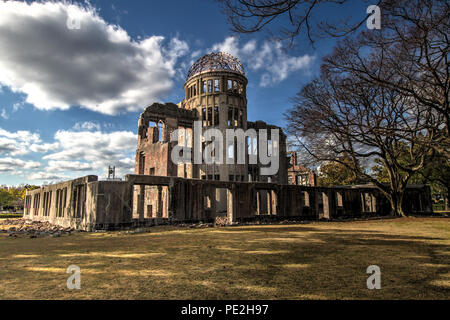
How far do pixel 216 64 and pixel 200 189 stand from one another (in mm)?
21811

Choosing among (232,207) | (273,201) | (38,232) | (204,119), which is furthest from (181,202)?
(204,119)

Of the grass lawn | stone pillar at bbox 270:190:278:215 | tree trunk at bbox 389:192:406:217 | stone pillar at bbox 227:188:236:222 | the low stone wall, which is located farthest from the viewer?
tree trunk at bbox 389:192:406:217

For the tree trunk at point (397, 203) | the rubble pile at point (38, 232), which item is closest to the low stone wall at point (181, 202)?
the rubble pile at point (38, 232)

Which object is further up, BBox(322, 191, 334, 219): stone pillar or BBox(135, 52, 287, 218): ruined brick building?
BBox(135, 52, 287, 218): ruined brick building

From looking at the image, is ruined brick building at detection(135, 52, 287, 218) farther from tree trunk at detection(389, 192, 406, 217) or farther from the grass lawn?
the grass lawn

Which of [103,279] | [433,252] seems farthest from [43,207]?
[433,252]

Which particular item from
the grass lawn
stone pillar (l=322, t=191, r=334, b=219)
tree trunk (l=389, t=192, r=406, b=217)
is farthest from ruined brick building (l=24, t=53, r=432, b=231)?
the grass lawn

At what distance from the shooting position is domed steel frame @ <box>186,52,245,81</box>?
33.8 m

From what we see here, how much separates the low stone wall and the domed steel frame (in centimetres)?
1704

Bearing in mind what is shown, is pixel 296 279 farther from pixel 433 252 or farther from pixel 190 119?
pixel 190 119

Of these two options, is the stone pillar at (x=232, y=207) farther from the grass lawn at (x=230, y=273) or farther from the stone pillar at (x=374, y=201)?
the stone pillar at (x=374, y=201)

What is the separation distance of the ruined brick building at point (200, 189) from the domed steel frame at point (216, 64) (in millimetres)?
131

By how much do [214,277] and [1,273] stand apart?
3.85 meters

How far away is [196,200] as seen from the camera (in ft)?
56.7
